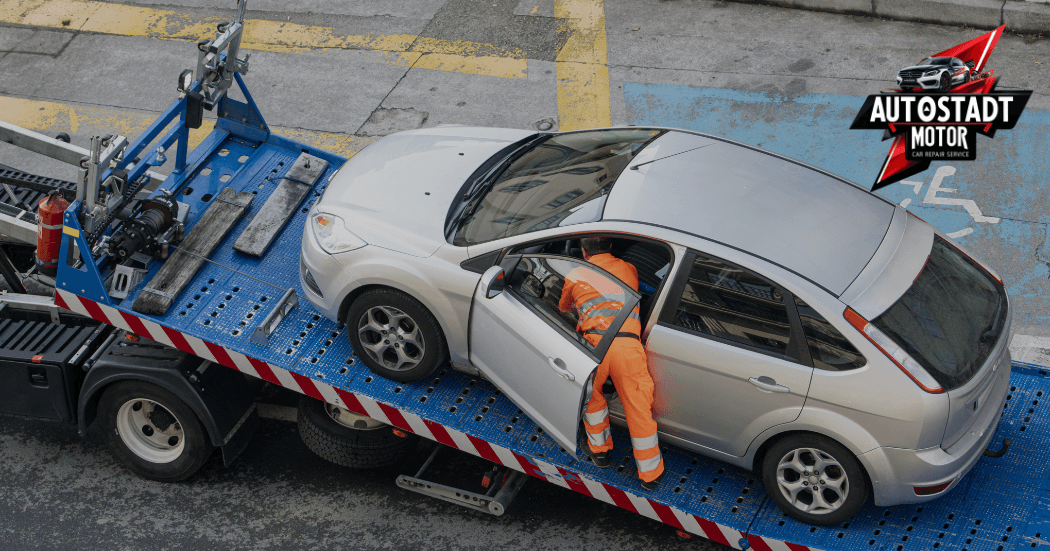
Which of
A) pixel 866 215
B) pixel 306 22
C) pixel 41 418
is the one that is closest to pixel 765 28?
pixel 306 22

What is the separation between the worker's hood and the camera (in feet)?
18.0

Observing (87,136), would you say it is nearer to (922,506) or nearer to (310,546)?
(310,546)

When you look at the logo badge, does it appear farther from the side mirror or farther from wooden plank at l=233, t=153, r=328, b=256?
wooden plank at l=233, t=153, r=328, b=256

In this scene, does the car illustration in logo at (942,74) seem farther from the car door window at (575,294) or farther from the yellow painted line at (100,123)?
the yellow painted line at (100,123)

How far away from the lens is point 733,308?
15.9 ft

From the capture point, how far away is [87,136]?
9195mm

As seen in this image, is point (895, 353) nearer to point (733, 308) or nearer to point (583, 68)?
point (733, 308)

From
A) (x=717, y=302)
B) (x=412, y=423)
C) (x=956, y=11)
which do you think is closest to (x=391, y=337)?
(x=412, y=423)

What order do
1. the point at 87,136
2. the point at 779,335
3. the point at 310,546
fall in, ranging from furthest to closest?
the point at 87,136 < the point at 310,546 < the point at 779,335

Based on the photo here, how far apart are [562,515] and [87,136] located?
6.23 m

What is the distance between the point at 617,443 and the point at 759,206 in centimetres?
155

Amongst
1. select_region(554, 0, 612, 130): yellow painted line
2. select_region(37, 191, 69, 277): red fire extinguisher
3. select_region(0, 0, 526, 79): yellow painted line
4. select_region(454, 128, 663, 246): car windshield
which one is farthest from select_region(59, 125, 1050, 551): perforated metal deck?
select_region(0, 0, 526, 79): yellow painted line

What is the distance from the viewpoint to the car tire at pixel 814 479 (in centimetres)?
475

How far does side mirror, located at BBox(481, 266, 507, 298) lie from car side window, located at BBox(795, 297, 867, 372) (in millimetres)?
1547
